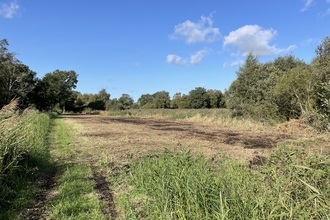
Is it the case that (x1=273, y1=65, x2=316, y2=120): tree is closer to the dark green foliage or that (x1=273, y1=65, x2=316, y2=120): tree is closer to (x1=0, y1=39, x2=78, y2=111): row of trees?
the dark green foliage

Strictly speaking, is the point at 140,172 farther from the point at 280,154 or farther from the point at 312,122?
the point at 312,122

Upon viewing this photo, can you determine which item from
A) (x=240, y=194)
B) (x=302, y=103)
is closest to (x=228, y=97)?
(x=302, y=103)

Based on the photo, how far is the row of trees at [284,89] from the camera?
12.9 meters

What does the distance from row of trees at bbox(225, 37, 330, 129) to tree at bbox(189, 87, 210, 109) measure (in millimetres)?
47149

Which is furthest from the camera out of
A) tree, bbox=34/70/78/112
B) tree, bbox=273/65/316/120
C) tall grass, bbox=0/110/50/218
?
tree, bbox=34/70/78/112

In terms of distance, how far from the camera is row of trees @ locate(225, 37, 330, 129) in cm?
1288

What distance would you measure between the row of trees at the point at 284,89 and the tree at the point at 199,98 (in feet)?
155

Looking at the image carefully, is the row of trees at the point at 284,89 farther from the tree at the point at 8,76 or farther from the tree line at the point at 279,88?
the tree at the point at 8,76

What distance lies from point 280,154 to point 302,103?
1321cm

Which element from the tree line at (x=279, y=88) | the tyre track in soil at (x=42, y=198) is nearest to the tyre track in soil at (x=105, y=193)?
the tyre track in soil at (x=42, y=198)

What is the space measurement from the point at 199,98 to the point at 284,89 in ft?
186

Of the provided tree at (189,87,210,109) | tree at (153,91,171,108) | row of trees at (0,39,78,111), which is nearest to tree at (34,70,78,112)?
row of trees at (0,39,78,111)

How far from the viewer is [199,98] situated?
70875mm

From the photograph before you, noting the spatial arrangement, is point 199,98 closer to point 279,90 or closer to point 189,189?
point 279,90
